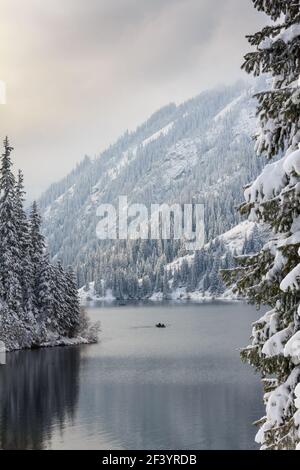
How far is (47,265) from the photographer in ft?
237

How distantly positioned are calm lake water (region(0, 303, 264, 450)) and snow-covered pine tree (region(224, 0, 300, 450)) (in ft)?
65.4

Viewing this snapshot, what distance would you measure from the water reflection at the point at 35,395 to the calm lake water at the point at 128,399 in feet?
0.19

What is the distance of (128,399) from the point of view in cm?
4075

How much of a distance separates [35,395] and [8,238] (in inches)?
1100

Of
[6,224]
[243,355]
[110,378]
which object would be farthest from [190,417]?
[6,224]

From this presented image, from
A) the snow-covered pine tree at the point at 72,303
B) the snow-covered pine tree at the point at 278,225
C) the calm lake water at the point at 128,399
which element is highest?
the snow-covered pine tree at the point at 278,225

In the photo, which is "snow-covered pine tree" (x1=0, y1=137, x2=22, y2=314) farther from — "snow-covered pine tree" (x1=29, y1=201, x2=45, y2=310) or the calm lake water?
the calm lake water

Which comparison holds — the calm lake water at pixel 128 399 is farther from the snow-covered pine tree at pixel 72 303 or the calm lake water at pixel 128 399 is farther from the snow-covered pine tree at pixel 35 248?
the snow-covered pine tree at pixel 35 248

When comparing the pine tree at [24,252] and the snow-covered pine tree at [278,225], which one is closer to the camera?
the snow-covered pine tree at [278,225]

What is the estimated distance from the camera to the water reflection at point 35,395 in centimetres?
3075

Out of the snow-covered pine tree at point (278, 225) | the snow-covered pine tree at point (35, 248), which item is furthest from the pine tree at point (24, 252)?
the snow-covered pine tree at point (278, 225)

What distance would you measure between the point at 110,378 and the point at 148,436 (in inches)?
759

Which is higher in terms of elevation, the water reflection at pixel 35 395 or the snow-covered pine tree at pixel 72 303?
the snow-covered pine tree at pixel 72 303
